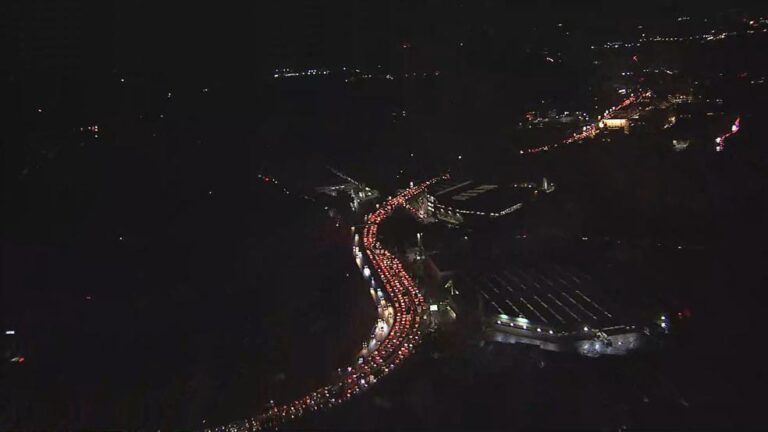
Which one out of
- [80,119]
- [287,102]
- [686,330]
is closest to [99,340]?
[80,119]

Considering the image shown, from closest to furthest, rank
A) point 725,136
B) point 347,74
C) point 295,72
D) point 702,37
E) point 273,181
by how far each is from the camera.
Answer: point 725,136 < point 702,37 < point 273,181 < point 295,72 < point 347,74

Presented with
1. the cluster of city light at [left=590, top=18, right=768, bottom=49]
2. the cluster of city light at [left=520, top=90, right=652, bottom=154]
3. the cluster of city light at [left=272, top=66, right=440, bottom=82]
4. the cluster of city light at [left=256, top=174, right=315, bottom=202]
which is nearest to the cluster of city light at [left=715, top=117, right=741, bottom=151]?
the cluster of city light at [left=590, top=18, right=768, bottom=49]

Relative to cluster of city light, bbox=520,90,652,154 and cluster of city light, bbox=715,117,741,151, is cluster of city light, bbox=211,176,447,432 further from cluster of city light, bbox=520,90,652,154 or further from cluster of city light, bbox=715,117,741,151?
cluster of city light, bbox=520,90,652,154

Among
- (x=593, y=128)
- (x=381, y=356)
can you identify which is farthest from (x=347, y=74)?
(x=381, y=356)

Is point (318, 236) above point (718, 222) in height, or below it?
below

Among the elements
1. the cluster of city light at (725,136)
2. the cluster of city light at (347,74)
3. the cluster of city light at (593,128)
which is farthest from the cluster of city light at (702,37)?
the cluster of city light at (347,74)

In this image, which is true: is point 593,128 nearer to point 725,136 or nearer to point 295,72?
point 725,136

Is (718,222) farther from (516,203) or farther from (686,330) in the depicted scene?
(516,203)

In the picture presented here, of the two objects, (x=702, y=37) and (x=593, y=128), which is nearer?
(x=702, y=37)
